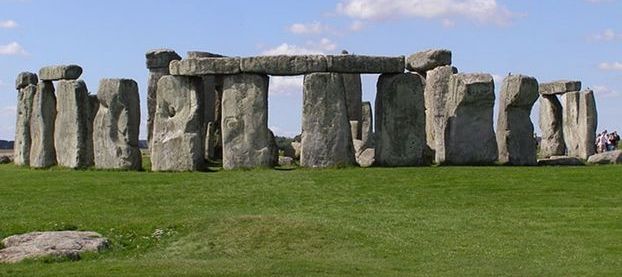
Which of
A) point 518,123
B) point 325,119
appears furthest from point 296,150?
point 518,123

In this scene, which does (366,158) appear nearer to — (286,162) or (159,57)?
(286,162)

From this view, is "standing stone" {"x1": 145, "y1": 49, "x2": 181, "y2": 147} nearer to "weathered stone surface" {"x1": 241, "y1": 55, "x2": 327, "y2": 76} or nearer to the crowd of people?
"weathered stone surface" {"x1": 241, "y1": 55, "x2": 327, "y2": 76}

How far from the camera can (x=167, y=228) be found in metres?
21.7

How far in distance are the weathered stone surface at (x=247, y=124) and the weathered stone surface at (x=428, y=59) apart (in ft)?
21.6

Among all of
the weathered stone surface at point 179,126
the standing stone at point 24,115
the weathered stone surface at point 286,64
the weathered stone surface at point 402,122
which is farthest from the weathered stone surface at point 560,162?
the standing stone at point 24,115

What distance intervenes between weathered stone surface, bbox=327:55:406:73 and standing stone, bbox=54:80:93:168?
24.6ft

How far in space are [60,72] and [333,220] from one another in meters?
15.3

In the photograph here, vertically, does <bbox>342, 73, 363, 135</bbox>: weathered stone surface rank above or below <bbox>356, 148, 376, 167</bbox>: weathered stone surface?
above

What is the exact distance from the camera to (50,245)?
755 inches

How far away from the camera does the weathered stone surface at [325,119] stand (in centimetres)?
3198

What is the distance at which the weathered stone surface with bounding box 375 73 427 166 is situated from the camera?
32.8m

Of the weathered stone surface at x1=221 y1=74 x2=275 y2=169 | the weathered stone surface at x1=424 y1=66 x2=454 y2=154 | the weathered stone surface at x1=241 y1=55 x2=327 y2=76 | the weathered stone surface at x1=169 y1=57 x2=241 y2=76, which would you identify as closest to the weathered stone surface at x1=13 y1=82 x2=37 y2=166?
the weathered stone surface at x1=169 y1=57 x2=241 y2=76

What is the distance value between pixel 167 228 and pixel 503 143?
14.7m

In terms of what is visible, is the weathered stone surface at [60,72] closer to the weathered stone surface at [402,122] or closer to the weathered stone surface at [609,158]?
the weathered stone surface at [402,122]
